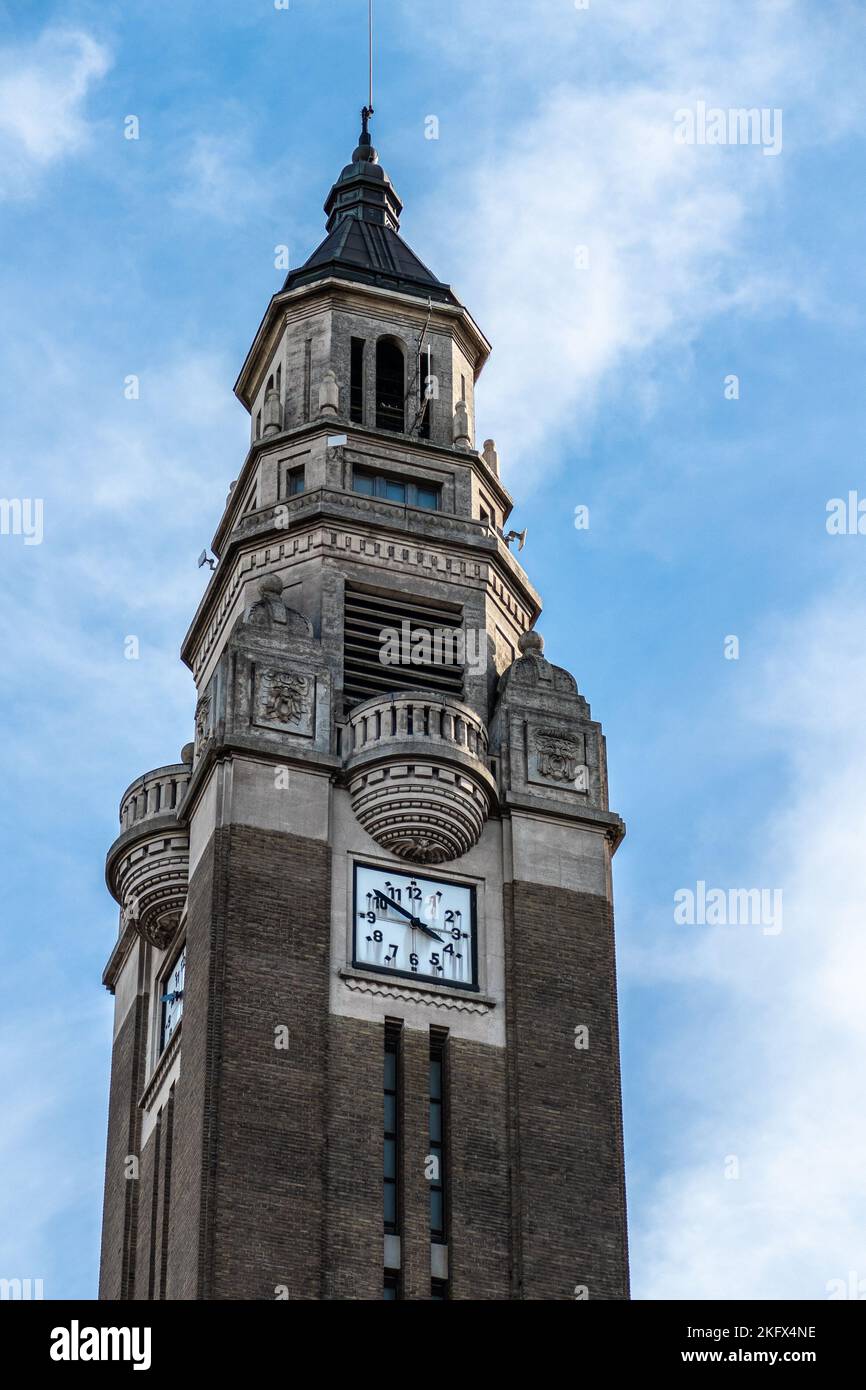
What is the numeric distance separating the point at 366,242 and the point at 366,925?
73.3 ft

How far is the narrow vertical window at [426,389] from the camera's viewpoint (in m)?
70.4

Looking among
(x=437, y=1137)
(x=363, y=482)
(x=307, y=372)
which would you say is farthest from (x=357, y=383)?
(x=437, y=1137)

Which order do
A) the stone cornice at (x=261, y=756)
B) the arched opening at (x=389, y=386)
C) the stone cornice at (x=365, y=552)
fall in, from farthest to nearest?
the arched opening at (x=389, y=386) → the stone cornice at (x=365, y=552) → the stone cornice at (x=261, y=756)

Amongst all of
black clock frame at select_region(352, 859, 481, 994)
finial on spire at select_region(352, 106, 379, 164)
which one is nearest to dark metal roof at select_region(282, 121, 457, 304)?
finial on spire at select_region(352, 106, 379, 164)

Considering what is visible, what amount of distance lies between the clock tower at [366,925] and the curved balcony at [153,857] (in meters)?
0.07

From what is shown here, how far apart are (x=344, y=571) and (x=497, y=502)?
6629 mm

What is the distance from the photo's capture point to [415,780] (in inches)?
2368

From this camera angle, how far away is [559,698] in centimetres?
6419

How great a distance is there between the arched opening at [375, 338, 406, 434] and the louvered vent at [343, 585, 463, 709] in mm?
5995

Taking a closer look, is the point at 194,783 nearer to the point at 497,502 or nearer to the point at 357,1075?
the point at 357,1075

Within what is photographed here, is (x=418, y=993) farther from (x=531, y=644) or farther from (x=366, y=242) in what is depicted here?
(x=366, y=242)

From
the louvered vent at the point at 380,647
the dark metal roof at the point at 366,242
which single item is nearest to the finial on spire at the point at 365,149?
the dark metal roof at the point at 366,242

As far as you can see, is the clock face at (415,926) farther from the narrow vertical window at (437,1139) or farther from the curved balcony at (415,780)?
the narrow vertical window at (437,1139)
